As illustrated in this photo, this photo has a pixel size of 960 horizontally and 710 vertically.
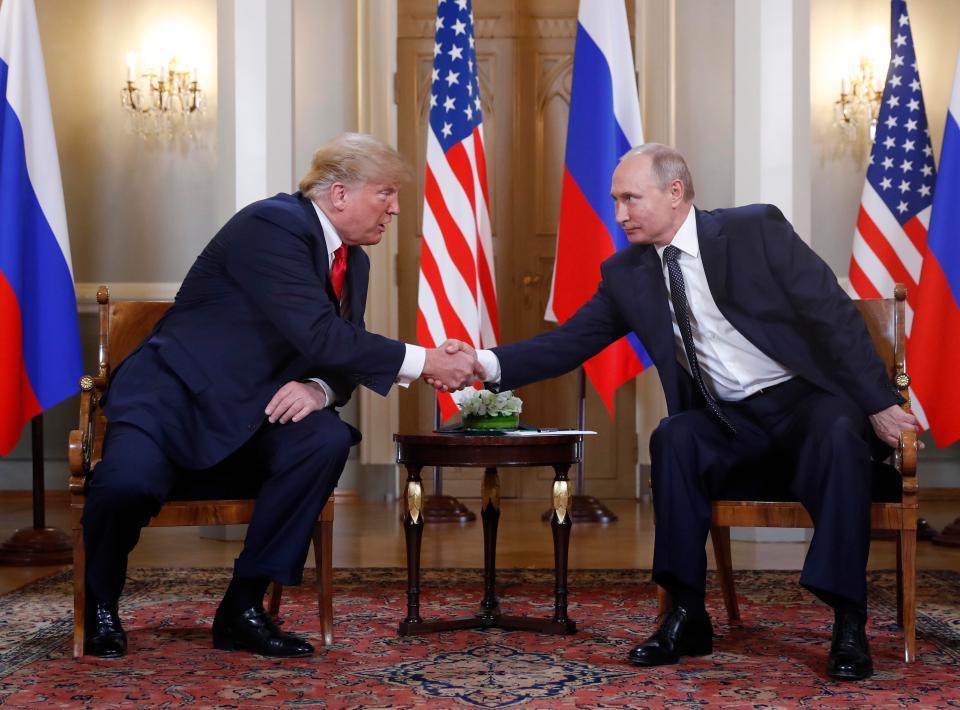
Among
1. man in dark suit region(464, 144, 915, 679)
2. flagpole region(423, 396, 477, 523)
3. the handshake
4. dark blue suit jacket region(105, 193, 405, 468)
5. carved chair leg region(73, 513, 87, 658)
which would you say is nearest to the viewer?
man in dark suit region(464, 144, 915, 679)

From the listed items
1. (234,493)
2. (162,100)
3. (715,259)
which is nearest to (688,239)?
(715,259)

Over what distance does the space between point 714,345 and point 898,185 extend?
2.71 meters

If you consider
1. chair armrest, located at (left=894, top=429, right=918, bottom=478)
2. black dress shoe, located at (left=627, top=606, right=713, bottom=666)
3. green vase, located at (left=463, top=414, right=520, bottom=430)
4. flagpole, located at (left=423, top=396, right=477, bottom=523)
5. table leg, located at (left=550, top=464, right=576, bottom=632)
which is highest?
green vase, located at (left=463, top=414, right=520, bottom=430)

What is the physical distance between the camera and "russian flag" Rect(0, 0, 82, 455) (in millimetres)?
4391

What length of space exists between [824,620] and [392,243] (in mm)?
3603

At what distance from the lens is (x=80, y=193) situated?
6223mm

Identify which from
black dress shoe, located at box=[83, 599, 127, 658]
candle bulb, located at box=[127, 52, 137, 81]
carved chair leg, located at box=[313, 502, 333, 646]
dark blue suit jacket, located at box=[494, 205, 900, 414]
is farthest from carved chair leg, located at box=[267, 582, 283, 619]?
candle bulb, located at box=[127, 52, 137, 81]

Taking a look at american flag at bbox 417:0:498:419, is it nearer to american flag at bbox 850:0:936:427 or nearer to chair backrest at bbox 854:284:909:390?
american flag at bbox 850:0:936:427

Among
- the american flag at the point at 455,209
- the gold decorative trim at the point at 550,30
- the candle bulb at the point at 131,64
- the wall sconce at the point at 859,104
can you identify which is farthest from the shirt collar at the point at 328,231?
the wall sconce at the point at 859,104

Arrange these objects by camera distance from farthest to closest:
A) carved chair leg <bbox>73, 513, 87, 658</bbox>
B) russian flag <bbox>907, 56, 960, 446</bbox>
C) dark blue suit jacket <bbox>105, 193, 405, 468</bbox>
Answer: russian flag <bbox>907, 56, 960, 446</bbox>
dark blue suit jacket <bbox>105, 193, 405, 468</bbox>
carved chair leg <bbox>73, 513, 87, 658</bbox>

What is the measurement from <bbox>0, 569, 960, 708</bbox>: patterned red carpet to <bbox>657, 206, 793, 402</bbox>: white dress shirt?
64cm

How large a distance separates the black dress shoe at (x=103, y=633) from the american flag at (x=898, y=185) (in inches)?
144

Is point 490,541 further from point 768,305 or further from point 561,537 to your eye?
point 768,305

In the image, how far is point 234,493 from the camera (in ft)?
9.54
